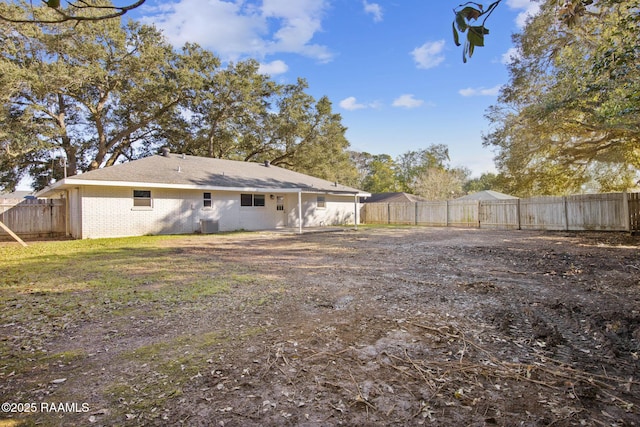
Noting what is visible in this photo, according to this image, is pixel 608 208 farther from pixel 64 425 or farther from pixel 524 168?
pixel 64 425

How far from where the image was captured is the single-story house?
13414 mm

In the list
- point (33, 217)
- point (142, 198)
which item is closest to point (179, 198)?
point (142, 198)

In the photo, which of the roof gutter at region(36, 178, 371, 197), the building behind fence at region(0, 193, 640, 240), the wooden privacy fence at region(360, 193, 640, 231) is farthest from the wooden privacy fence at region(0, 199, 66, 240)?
the wooden privacy fence at region(360, 193, 640, 231)

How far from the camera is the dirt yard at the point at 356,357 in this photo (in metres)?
2.21

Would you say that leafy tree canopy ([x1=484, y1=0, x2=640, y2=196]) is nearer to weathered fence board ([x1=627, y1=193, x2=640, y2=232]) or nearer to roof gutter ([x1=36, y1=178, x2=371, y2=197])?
weathered fence board ([x1=627, y1=193, x2=640, y2=232])

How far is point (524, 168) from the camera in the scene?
16312 millimetres

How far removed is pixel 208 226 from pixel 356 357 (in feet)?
45.2

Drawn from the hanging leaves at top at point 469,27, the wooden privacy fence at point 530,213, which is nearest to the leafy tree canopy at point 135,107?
the wooden privacy fence at point 530,213

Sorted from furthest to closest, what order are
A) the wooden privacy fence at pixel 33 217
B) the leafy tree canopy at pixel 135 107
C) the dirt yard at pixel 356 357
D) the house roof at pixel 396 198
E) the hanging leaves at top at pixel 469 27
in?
1. the house roof at pixel 396 198
2. the leafy tree canopy at pixel 135 107
3. the wooden privacy fence at pixel 33 217
4. the dirt yard at pixel 356 357
5. the hanging leaves at top at pixel 469 27

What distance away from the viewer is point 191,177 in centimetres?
1583

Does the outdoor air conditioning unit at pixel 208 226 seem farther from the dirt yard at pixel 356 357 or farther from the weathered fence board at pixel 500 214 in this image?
the weathered fence board at pixel 500 214

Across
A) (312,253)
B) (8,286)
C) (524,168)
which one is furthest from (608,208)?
(8,286)

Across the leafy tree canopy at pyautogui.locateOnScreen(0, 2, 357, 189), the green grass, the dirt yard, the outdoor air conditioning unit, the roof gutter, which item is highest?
the leafy tree canopy at pyautogui.locateOnScreen(0, 2, 357, 189)

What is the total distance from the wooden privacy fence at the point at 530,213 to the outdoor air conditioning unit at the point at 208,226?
1348cm
